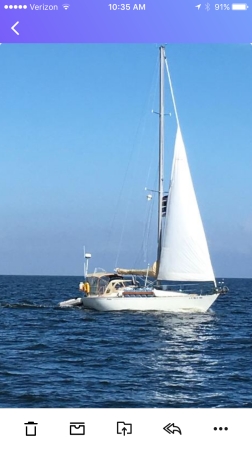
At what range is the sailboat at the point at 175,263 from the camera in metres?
33.2

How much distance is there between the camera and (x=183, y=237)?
33.8 m

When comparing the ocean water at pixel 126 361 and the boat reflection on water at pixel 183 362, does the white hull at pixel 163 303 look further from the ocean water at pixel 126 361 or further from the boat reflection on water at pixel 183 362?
the boat reflection on water at pixel 183 362

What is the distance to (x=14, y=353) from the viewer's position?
2019cm

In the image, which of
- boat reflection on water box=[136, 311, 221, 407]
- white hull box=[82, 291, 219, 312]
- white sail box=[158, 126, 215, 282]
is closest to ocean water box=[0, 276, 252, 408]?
boat reflection on water box=[136, 311, 221, 407]

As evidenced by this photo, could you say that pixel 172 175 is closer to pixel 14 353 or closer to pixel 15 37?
pixel 14 353

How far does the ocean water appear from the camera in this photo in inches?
512

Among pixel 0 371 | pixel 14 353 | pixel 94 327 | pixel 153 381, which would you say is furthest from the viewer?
pixel 94 327
